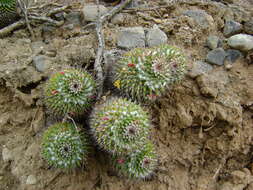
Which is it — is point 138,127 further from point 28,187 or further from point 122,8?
point 122,8

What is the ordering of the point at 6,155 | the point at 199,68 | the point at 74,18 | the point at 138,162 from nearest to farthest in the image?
the point at 138,162, the point at 6,155, the point at 199,68, the point at 74,18

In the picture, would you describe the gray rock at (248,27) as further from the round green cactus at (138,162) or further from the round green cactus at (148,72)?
the round green cactus at (138,162)

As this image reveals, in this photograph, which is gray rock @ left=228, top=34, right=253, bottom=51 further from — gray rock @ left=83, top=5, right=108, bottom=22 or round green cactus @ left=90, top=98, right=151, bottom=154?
gray rock @ left=83, top=5, right=108, bottom=22

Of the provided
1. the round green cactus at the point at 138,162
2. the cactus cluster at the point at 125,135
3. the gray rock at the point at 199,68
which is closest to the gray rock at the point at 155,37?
the gray rock at the point at 199,68

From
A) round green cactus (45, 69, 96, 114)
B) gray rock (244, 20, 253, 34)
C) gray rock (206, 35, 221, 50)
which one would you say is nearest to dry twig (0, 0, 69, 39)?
round green cactus (45, 69, 96, 114)

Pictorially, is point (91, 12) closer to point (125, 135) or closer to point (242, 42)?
point (242, 42)

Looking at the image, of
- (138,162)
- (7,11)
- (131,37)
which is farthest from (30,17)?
(138,162)
